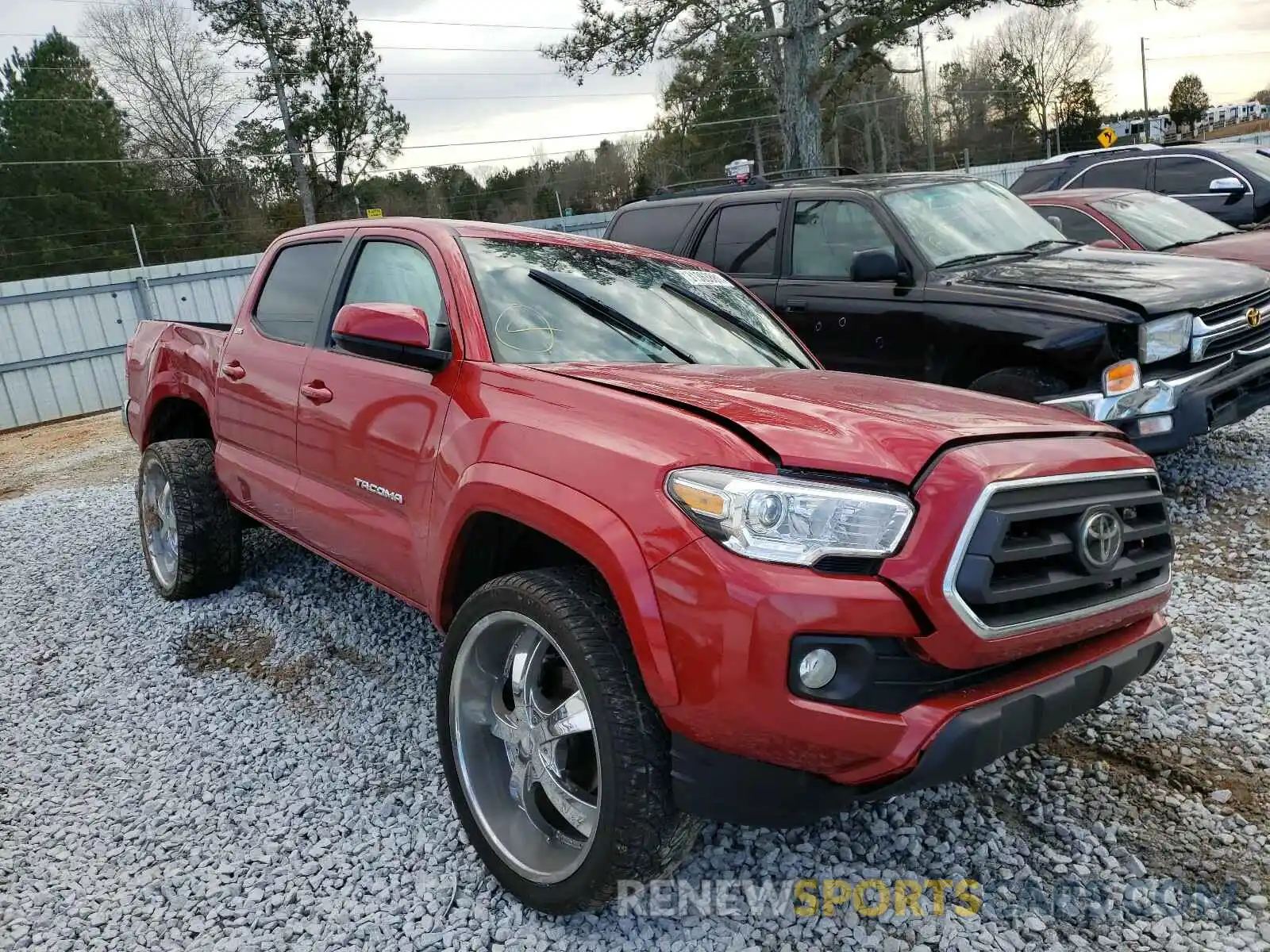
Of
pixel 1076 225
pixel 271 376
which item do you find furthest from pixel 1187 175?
pixel 271 376

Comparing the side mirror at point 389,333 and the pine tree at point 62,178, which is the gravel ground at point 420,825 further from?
the pine tree at point 62,178

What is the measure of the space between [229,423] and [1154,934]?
3.97 meters

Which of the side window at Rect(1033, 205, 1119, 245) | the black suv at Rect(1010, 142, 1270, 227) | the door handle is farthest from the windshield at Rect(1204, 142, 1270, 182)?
the door handle

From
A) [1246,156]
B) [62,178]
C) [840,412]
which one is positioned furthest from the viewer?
[62,178]

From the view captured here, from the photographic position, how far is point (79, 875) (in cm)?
268

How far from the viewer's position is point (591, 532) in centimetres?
217

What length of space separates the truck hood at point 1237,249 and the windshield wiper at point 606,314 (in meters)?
5.71

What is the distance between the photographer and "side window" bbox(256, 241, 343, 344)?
151 inches

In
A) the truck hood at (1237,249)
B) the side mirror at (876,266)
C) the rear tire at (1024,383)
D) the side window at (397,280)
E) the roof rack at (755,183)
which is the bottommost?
the rear tire at (1024,383)

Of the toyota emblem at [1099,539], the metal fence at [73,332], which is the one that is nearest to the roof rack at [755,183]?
the toyota emblem at [1099,539]

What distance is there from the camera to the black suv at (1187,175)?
392 inches

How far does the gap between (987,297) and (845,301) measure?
983mm

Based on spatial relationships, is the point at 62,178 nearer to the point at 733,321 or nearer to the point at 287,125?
the point at 287,125

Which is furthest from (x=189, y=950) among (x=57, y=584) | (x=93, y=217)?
(x=93, y=217)
